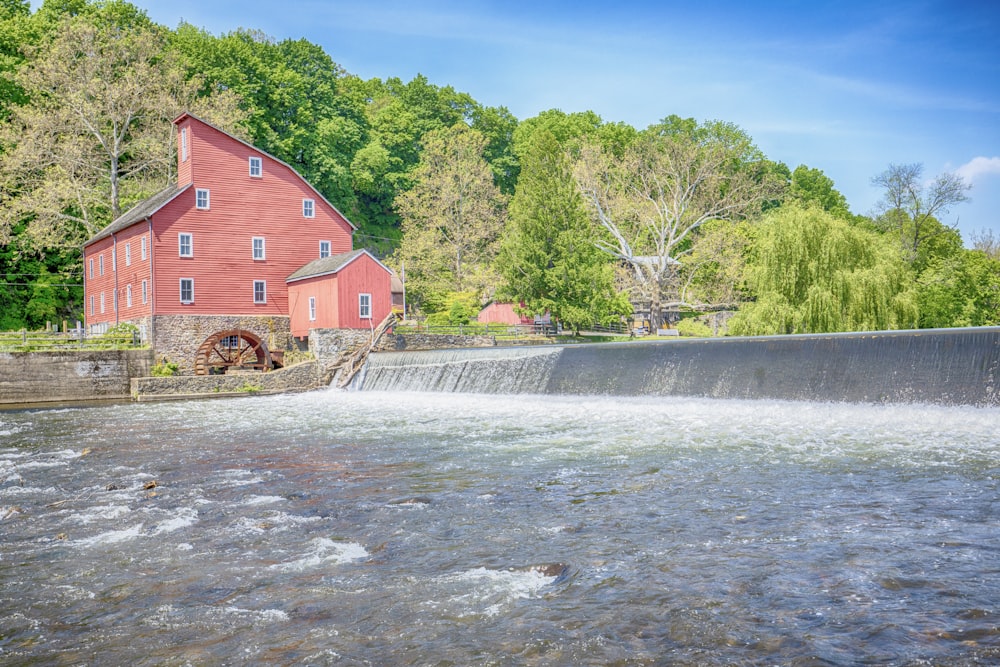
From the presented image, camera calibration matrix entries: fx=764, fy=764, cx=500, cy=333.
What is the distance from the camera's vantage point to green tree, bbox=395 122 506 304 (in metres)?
48.3

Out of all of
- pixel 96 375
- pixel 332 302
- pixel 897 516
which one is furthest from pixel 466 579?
pixel 332 302

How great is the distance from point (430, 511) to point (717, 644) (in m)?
3.90

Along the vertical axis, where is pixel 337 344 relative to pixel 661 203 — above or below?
below

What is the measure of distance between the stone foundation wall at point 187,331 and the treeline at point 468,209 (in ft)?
39.8

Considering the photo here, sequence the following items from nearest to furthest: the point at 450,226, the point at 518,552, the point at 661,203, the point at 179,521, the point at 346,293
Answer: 1. the point at 518,552
2. the point at 179,521
3. the point at 346,293
4. the point at 661,203
5. the point at 450,226

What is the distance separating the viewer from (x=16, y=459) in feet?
39.7

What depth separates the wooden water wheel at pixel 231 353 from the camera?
31.2m

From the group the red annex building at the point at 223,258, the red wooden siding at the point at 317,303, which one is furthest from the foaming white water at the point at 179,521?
the red annex building at the point at 223,258

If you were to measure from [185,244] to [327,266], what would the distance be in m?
6.11

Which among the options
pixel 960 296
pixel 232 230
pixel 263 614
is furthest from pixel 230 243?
pixel 960 296

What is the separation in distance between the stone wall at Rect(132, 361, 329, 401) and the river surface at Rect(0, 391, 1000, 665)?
14.2m

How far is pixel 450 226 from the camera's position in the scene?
4938 centimetres

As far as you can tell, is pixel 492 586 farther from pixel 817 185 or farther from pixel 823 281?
pixel 817 185

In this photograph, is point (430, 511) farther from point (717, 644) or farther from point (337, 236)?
point (337, 236)
